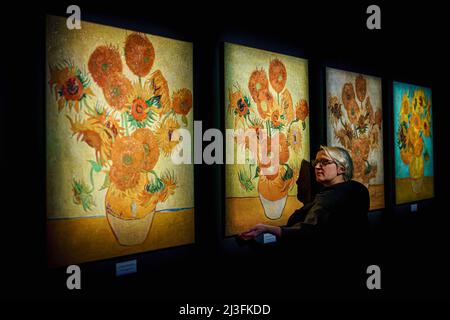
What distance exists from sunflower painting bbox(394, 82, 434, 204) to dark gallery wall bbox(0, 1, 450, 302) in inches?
6.2

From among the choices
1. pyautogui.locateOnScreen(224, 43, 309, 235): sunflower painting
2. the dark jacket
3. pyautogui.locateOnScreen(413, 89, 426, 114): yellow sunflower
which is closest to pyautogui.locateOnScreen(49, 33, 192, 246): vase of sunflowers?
pyautogui.locateOnScreen(224, 43, 309, 235): sunflower painting

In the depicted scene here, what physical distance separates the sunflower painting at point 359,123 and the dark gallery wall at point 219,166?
11 centimetres

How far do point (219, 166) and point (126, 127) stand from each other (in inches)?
28.8

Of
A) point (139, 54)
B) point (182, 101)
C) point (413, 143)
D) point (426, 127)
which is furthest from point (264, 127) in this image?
point (426, 127)

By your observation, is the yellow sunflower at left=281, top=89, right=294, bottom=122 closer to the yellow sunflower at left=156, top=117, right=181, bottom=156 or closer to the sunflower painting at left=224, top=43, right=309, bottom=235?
the sunflower painting at left=224, top=43, right=309, bottom=235

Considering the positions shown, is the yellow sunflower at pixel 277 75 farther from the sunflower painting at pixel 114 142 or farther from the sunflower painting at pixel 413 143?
the sunflower painting at pixel 413 143

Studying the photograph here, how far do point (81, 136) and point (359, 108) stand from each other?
2728mm

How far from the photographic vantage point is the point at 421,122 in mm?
5070

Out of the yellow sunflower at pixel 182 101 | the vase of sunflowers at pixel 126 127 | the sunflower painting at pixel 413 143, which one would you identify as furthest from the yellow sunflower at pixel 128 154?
the sunflower painting at pixel 413 143

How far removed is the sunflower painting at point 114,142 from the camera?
229 cm

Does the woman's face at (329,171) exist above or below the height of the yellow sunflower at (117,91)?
below

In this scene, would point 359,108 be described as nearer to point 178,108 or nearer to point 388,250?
point 388,250

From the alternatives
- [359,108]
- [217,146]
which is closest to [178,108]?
[217,146]

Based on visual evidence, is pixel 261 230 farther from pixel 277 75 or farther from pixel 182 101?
pixel 277 75
